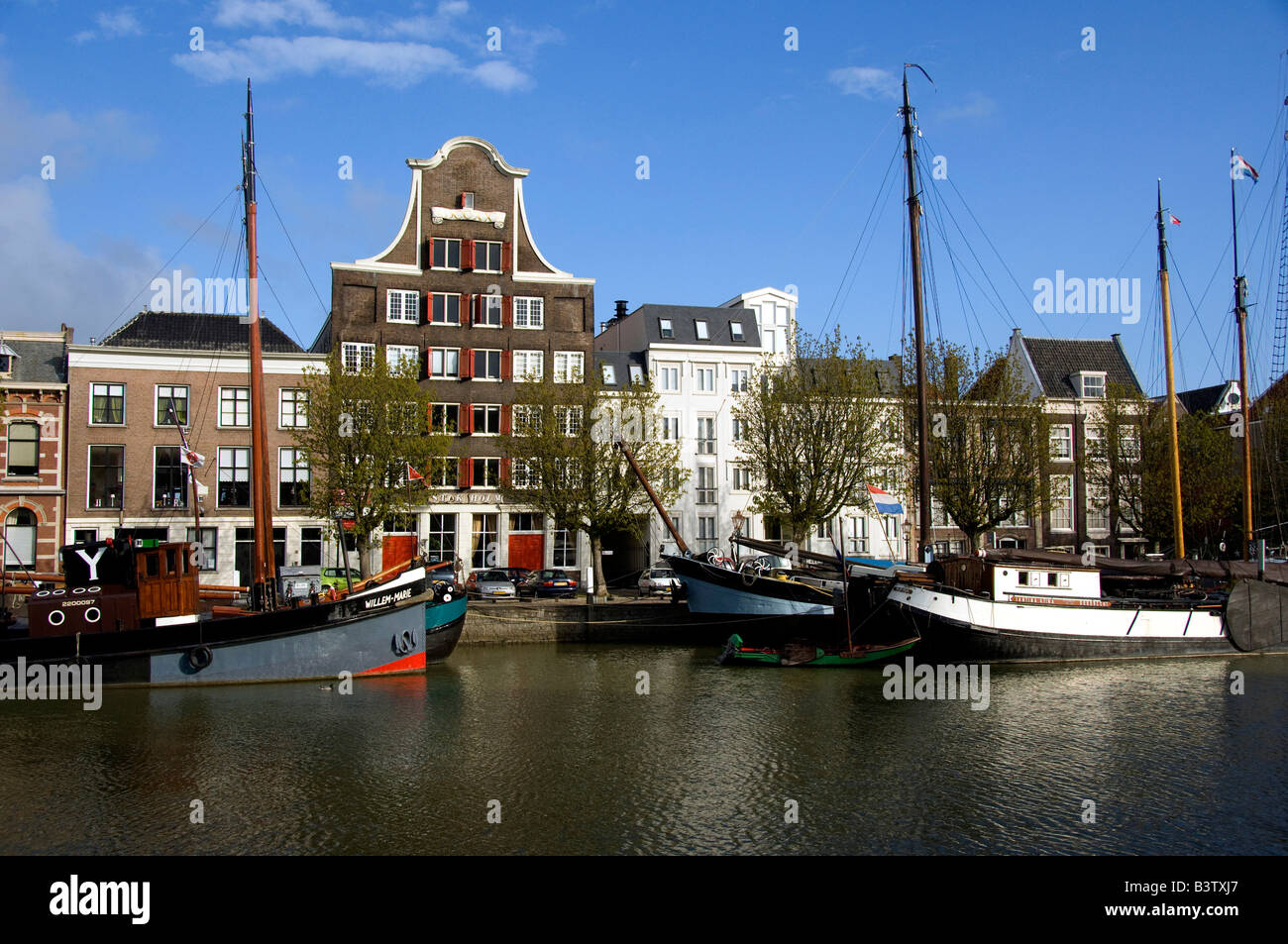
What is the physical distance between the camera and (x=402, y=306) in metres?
55.7

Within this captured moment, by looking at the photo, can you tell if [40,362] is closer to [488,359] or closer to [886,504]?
[488,359]

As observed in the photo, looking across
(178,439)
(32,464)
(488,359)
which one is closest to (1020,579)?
(488,359)

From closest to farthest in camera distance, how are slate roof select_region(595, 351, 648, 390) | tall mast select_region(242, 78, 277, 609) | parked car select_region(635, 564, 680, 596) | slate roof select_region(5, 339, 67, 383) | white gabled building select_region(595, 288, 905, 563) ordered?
tall mast select_region(242, 78, 277, 609) → parked car select_region(635, 564, 680, 596) → slate roof select_region(5, 339, 67, 383) → white gabled building select_region(595, 288, 905, 563) → slate roof select_region(595, 351, 648, 390)

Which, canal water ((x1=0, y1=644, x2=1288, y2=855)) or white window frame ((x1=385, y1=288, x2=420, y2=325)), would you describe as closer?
canal water ((x1=0, y1=644, x2=1288, y2=855))

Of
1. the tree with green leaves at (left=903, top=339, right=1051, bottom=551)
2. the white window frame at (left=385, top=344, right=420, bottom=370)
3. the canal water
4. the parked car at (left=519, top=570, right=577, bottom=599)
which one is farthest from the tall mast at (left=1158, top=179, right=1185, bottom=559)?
the white window frame at (left=385, top=344, right=420, bottom=370)

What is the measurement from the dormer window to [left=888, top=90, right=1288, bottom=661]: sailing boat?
101ft

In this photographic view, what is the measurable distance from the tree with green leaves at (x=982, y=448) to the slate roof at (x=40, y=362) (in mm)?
43910

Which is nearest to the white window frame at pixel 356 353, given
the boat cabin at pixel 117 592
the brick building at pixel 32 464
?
the brick building at pixel 32 464

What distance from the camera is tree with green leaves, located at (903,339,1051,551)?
176 ft

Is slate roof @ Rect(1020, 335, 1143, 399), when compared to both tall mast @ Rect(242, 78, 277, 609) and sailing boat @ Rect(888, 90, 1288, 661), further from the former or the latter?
tall mast @ Rect(242, 78, 277, 609)

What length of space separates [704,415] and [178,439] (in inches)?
1177

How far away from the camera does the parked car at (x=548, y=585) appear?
149 feet

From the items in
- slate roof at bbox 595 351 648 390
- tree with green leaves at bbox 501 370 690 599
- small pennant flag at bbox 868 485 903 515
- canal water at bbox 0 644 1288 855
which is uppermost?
slate roof at bbox 595 351 648 390

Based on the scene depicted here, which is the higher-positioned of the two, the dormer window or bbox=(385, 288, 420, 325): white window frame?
bbox=(385, 288, 420, 325): white window frame
